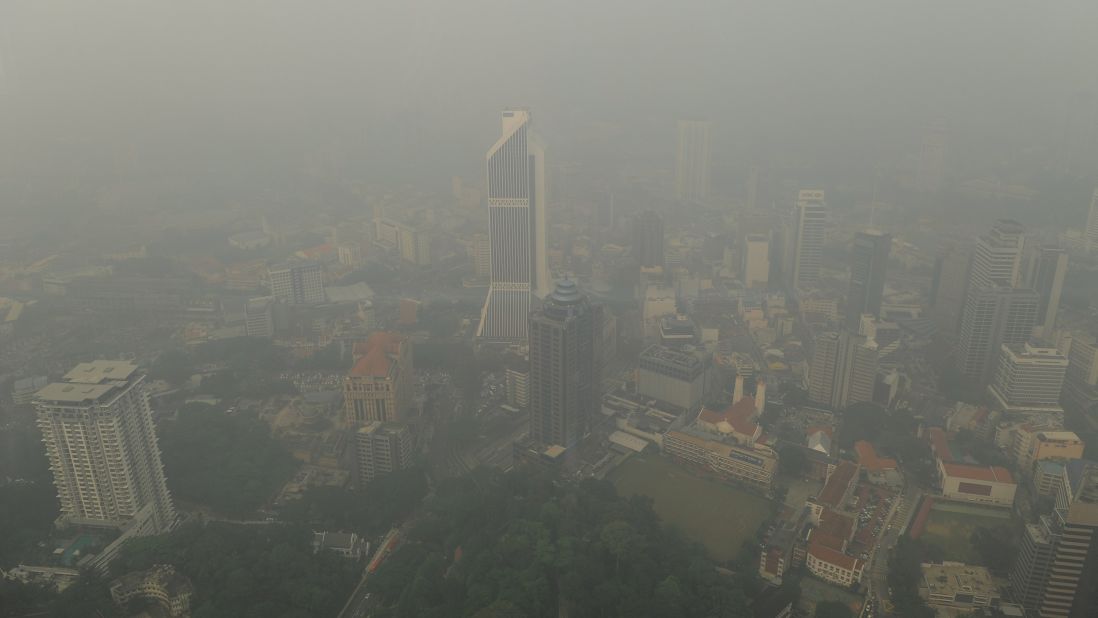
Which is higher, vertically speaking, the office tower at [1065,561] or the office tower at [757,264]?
the office tower at [757,264]

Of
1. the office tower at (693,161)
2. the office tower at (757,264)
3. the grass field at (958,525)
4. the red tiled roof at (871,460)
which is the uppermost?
the office tower at (693,161)

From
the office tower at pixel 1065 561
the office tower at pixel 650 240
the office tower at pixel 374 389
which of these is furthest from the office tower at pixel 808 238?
the office tower at pixel 374 389

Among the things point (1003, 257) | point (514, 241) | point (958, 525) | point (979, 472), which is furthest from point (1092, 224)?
point (514, 241)

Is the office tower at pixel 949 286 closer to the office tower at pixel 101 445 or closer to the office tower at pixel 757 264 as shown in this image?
the office tower at pixel 757 264

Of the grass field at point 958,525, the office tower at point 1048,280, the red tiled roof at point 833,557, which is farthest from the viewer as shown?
the office tower at point 1048,280

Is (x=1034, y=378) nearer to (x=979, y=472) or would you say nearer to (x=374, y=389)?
(x=979, y=472)

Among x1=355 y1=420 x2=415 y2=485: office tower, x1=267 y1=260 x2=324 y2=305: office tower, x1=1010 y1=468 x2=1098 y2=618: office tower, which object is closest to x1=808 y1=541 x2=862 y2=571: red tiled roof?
x1=1010 y1=468 x2=1098 y2=618: office tower

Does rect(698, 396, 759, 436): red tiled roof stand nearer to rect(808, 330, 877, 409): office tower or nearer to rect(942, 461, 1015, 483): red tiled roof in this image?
rect(808, 330, 877, 409): office tower
